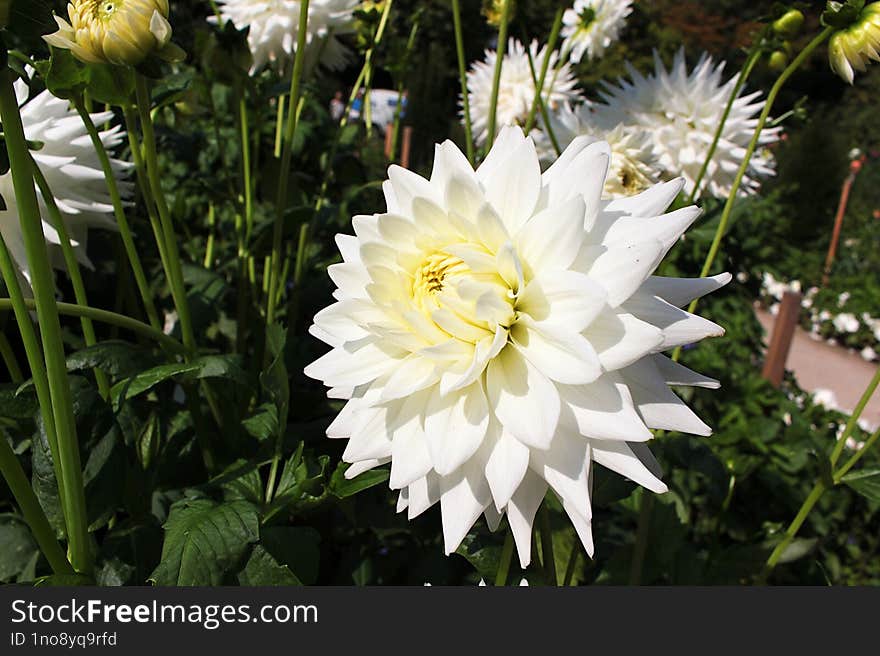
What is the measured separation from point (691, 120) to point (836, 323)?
4779 millimetres

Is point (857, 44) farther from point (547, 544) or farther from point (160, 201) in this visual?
point (160, 201)

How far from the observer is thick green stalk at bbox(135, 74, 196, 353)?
93 cm

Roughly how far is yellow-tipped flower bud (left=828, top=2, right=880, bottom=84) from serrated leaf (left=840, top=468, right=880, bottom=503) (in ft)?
1.72

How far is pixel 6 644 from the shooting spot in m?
0.74

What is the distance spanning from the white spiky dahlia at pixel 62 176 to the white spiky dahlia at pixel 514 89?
1154mm

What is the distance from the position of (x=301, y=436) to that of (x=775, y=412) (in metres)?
2.01

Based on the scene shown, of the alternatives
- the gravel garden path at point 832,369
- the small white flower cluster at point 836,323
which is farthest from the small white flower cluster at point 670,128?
the small white flower cluster at point 836,323

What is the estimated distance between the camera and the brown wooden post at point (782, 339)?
3143 mm

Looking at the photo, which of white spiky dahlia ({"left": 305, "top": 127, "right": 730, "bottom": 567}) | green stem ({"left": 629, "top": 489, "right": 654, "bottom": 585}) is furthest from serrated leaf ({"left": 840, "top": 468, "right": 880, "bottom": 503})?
white spiky dahlia ({"left": 305, "top": 127, "right": 730, "bottom": 567})

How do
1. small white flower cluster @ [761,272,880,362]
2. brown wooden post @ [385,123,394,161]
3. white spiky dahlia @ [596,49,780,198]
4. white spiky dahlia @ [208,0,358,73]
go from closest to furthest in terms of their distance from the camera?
white spiky dahlia @ [596,49,780,198]
white spiky dahlia @ [208,0,358,73]
brown wooden post @ [385,123,394,161]
small white flower cluster @ [761,272,880,362]

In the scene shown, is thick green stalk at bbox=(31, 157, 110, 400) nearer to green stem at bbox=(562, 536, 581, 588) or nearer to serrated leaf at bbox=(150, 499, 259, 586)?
serrated leaf at bbox=(150, 499, 259, 586)

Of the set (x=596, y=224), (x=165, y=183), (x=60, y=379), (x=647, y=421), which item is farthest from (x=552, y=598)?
(x=165, y=183)

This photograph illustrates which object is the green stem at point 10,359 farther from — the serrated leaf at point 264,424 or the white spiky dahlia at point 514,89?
the white spiky dahlia at point 514,89

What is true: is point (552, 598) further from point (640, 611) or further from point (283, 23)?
point (283, 23)
